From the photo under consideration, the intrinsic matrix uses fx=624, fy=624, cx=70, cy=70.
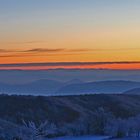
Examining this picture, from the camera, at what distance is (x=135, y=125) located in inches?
2576

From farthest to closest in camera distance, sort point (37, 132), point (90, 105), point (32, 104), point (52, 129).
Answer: point (90, 105) → point (32, 104) → point (52, 129) → point (37, 132)

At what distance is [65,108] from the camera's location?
93.4 m

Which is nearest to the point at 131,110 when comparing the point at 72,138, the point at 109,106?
the point at 109,106

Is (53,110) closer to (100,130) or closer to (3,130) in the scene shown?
(100,130)

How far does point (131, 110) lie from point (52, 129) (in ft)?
132

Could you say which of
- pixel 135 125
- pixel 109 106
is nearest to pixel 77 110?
pixel 109 106

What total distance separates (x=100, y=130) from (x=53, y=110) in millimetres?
27344

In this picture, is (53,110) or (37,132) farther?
(53,110)

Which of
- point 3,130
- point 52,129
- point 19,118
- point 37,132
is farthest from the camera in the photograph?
point 19,118

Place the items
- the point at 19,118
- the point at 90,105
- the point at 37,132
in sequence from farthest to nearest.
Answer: the point at 90,105 → the point at 19,118 → the point at 37,132

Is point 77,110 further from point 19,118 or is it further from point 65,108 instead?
point 19,118

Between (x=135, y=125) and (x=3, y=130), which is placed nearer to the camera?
(x=3, y=130)

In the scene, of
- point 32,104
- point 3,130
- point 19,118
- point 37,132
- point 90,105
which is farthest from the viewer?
point 90,105

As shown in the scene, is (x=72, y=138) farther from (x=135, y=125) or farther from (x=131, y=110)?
(x=131, y=110)
